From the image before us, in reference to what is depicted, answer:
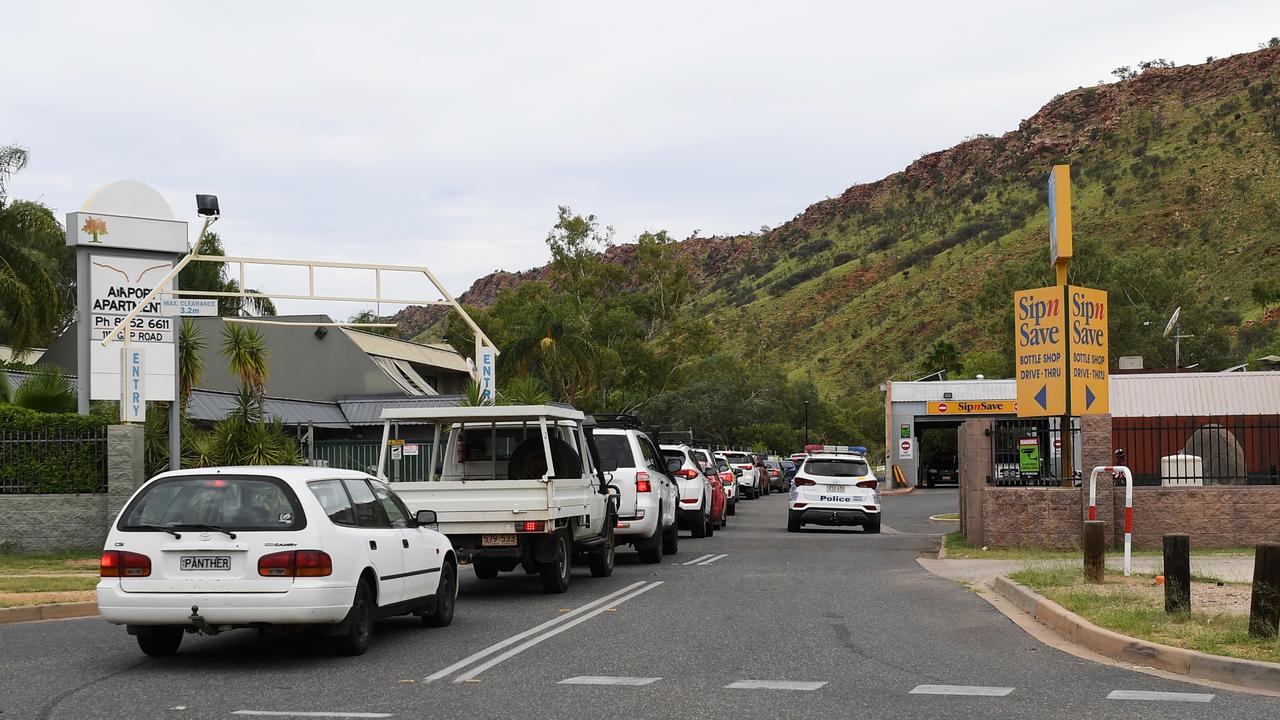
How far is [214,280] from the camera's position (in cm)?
5694

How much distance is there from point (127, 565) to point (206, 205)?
1371cm

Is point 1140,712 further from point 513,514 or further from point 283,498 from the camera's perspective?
point 513,514

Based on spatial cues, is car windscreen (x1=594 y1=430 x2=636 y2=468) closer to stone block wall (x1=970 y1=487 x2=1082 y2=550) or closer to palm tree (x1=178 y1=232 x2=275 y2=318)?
stone block wall (x1=970 y1=487 x2=1082 y2=550)

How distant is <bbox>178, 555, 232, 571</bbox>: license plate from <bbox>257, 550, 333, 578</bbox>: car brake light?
9.9 inches

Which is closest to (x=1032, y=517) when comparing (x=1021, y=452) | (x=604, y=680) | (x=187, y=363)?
(x=1021, y=452)

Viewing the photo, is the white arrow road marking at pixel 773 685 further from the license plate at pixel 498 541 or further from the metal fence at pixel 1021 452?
the metal fence at pixel 1021 452

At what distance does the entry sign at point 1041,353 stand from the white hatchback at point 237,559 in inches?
534

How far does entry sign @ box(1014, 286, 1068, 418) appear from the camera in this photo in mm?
21172

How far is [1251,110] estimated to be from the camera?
103 meters

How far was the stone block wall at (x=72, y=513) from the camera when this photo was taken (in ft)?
67.8

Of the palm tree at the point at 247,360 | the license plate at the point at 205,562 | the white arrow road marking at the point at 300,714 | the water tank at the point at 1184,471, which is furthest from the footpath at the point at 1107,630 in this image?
the palm tree at the point at 247,360

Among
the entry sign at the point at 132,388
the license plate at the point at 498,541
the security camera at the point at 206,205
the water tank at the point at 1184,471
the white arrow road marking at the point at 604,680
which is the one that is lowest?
the white arrow road marking at the point at 604,680

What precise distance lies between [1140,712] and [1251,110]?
349ft

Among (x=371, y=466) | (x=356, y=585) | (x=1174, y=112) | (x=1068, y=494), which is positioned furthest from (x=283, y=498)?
(x=1174, y=112)
